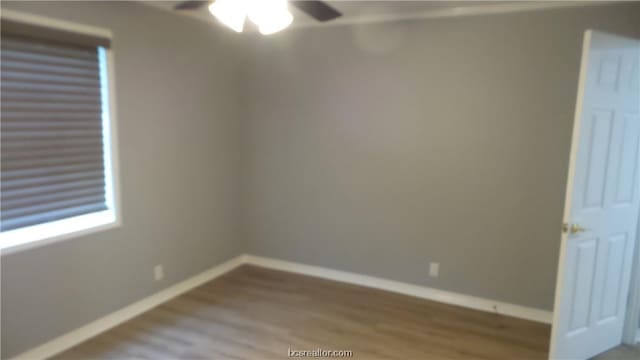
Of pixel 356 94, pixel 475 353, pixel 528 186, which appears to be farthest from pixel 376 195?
pixel 475 353

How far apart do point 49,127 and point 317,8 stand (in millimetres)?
1818

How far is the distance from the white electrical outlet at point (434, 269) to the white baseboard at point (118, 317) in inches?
75.1

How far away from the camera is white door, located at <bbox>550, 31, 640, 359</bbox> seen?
8.38 ft

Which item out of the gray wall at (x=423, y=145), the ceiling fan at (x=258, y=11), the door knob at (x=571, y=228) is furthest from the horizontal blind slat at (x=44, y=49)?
the door knob at (x=571, y=228)

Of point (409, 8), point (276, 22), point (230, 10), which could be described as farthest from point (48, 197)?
point (409, 8)

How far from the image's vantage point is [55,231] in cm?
287

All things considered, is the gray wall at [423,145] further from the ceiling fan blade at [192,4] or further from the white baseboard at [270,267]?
the ceiling fan blade at [192,4]

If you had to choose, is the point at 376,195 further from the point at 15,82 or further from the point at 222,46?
the point at 15,82

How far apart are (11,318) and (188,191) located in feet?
5.17

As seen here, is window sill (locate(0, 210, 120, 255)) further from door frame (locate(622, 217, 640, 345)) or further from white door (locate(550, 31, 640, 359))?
door frame (locate(622, 217, 640, 345))

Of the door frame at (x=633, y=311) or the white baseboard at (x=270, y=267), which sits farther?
the door frame at (x=633, y=311)

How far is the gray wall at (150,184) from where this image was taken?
2.77 m

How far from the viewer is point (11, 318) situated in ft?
8.59

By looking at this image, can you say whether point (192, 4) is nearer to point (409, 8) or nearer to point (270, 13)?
point (270, 13)
